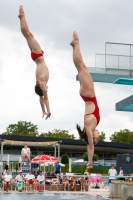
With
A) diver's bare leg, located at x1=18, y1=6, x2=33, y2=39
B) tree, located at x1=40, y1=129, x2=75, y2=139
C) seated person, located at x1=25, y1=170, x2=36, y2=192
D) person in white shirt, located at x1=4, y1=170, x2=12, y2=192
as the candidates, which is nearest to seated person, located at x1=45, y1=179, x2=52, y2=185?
seated person, located at x1=25, y1=170, x2=36, y2=192

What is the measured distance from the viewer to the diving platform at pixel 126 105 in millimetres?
28769

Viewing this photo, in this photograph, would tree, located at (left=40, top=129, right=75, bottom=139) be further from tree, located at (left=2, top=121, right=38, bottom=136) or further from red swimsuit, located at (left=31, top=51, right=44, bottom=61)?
red swimsuit, located at (left=31, top=51, right=44, bottom=61)

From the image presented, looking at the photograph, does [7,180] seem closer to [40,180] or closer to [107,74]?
[40,180]

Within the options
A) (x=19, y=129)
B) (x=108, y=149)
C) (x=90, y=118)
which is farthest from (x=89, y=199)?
(x=19, y=129)

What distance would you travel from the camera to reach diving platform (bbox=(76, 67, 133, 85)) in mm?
25359

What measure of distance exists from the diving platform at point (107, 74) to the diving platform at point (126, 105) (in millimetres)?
1718

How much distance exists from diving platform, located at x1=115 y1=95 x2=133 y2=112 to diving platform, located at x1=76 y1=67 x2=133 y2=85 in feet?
5.64

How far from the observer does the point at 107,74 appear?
26.0 metres

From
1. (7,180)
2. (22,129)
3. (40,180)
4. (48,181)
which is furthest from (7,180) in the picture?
(22,129)

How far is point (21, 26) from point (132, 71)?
18821mm

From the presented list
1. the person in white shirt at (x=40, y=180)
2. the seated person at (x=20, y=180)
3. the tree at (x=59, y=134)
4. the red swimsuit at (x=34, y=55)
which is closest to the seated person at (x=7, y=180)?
the seated person at (x=20, y=180)

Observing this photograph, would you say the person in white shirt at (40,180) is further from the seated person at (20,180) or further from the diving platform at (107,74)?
the diving platform at (107,74)

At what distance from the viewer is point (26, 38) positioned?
10016 mm

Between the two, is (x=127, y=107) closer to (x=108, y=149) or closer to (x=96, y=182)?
(x=96, y=182)
